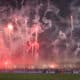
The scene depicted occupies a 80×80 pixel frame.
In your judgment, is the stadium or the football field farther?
the stadium

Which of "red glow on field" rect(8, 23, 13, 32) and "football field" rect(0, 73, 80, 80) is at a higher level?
"red glow on field" rect(8, 23, 13, 32)

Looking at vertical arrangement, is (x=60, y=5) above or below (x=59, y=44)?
above

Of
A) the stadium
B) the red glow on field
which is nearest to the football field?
the stadium

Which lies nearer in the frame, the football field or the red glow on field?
the football field

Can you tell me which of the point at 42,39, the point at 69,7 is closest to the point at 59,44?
the point at 42,39

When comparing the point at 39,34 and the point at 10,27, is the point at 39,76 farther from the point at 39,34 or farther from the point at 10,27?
the point at 10,27

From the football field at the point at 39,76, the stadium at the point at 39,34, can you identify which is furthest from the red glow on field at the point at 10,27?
the football field at the point at 39,76

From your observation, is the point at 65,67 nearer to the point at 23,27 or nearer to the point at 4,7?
the point at 23,27

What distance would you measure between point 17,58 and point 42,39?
1.72 feet

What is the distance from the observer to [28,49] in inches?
205

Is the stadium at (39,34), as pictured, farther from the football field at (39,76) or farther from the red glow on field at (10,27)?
the football field at (39,76)

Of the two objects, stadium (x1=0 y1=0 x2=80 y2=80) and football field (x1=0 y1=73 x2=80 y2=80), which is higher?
stadium (x1=0 y1=0 x2=80 y2=80)

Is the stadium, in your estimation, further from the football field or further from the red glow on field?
the football field

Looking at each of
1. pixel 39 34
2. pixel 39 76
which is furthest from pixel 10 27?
pixel 39 76
